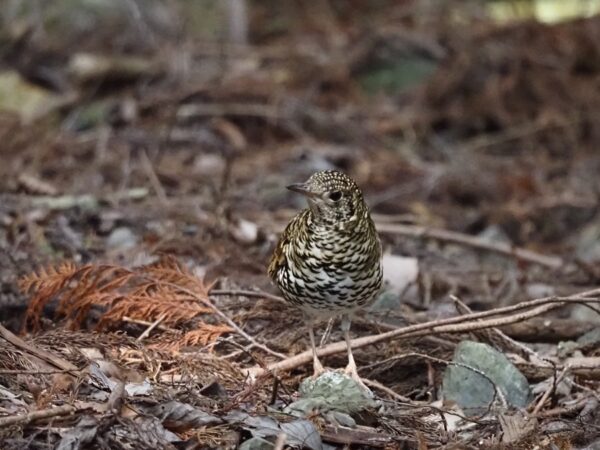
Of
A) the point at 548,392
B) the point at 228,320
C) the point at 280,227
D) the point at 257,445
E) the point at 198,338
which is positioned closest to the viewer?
the point at 257,445

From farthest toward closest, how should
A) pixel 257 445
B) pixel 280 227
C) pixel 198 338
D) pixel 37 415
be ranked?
pixel 280 227 < pixel 198 338 < pixel 257 445 < pixel 37 415

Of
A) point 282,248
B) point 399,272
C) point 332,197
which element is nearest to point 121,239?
point 399,272

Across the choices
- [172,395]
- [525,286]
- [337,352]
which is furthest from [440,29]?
[172,395]

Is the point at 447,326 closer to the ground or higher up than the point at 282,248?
closer to the ground

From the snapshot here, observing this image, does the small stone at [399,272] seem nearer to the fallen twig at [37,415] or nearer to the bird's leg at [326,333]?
the bird's leg at [326,333]

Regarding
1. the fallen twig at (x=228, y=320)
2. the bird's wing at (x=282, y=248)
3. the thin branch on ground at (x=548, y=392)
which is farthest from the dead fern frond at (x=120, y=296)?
the thin branch on ground at (x=548, y=392)

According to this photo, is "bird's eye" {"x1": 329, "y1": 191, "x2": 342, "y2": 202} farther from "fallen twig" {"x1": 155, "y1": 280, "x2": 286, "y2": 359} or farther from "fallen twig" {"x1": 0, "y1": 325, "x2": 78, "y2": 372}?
"fallen twig" {"x1": 0, "y1": 325, "x2": 78, "y2": 372}

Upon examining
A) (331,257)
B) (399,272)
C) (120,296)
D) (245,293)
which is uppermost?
(331,257)

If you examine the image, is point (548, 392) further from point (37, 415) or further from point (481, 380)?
point (37, 415)
